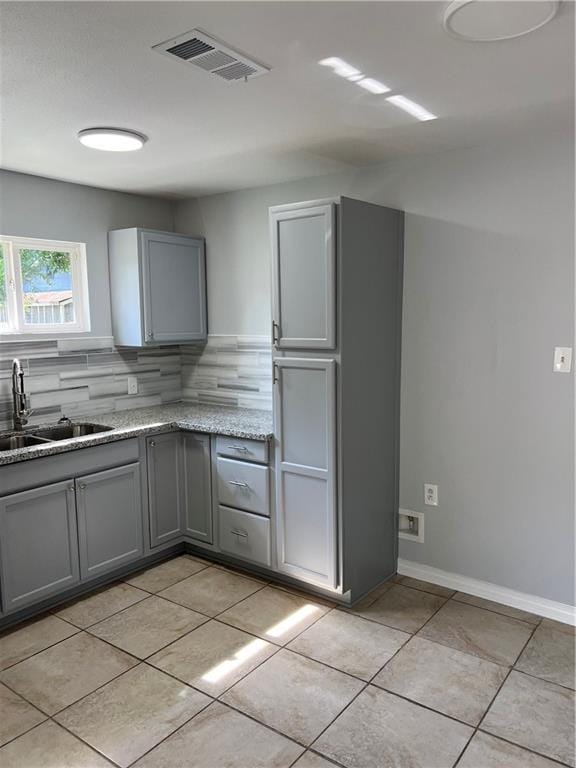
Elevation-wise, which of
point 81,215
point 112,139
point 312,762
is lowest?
point 312,762

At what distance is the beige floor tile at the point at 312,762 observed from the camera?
1969 mm

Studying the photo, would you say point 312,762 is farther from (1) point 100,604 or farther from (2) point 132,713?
(1) point 100,604

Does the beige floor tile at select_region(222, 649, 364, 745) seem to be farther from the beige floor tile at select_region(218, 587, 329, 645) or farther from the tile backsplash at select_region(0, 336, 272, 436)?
the tile backsplash at select_region(0, 336, 272, 436)

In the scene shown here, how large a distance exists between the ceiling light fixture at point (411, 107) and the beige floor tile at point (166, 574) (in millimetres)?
2693

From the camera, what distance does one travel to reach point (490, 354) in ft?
9.64

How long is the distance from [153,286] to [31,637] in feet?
6.99

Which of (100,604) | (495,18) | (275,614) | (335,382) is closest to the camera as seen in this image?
(495,18)

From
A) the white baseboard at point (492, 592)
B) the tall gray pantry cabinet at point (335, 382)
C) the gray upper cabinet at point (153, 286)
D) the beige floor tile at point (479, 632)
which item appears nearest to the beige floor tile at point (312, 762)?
the beige floor tile at point (479, 632)

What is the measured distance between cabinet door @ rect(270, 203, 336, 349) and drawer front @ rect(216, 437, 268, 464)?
0.58m

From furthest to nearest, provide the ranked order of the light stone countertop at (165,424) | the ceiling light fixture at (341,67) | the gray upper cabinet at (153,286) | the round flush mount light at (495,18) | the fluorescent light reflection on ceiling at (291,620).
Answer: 1. the gray upper cabinet at (153,286)
2. the light stone countertop at (165,424)
3. the fluorescent light reflection on ceiling at (291,620)
4. the ceiling light fixture at (341,67)
5. the round flush mount light at (495,18)

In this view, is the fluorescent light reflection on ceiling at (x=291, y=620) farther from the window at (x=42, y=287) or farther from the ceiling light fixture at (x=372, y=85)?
the ceiling light fixture at (x=372, y=85)

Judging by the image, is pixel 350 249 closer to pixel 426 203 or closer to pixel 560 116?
pixel 426 203

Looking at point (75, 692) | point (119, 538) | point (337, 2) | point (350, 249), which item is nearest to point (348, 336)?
point (350, 249)

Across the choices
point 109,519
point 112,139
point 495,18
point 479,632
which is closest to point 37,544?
point 109,519
